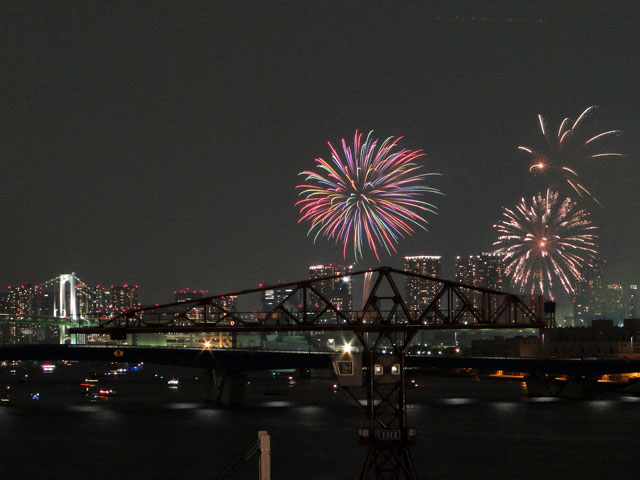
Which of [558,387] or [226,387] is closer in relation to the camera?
[226,387]

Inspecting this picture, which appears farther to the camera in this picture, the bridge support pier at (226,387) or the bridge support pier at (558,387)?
the bridge support pier at (558,387)

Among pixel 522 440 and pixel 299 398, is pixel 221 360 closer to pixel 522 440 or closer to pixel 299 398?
pixel 299 398

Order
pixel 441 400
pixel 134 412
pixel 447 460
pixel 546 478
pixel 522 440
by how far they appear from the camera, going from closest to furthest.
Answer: pixel 546 478 < pixel 447 460 < pixel 522 440 < pixel 134 412 < pixel 441 400

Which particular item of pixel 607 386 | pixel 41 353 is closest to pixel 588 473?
pixel 41 353

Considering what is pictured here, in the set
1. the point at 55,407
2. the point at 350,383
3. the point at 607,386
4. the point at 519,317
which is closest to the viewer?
the point at 350,383

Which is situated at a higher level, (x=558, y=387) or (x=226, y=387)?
(x=226, y=387)

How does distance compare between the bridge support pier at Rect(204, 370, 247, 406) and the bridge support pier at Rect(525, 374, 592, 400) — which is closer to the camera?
the bridge support pier at Rect(204, 370, 247, 406)

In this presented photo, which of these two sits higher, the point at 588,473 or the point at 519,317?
the point at 519,317

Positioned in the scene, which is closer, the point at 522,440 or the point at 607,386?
the point at 522,440
